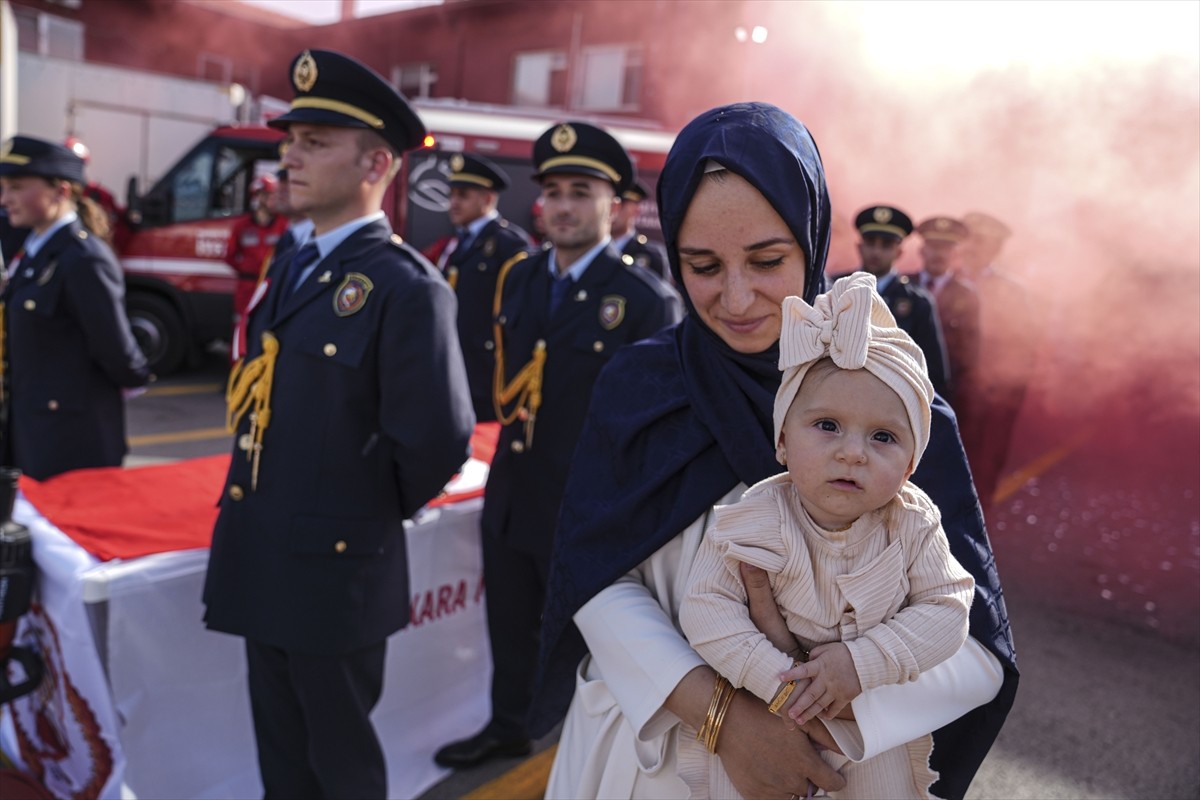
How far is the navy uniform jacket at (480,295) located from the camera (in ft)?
16.6

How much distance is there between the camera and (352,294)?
7.01 feet

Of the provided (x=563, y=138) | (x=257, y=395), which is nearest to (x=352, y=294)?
(x=257, y=395)

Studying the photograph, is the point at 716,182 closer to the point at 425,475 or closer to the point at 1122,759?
the point at 425,475

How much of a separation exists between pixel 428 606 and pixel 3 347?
201 cm

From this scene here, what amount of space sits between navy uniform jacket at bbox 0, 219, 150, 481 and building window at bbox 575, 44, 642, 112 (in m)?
11.1

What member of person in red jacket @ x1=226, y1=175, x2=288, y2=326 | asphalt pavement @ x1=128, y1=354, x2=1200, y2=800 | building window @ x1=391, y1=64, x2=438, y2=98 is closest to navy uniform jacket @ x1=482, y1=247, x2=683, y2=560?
asphalt pavement @ x1=128, y1=354, x2=1200, y2=800

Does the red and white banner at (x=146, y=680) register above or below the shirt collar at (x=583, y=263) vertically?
below

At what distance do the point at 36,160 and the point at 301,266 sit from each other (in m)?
1.91

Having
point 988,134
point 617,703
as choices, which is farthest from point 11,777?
point 988,134

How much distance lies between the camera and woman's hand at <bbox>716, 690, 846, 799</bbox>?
116cm

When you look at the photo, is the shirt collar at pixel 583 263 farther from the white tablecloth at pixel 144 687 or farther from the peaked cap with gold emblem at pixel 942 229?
the peaked cap with gold emblem at pixel 942 229

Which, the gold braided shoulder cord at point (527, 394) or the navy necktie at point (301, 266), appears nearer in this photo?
the navy necktie at point (301, 266)

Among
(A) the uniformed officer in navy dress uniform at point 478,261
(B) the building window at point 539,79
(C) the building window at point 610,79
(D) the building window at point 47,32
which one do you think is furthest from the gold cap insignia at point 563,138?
(D) the building window at point 47,32

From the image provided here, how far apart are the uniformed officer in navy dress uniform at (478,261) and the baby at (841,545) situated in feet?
12.6
